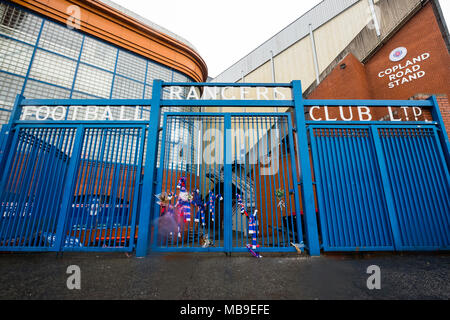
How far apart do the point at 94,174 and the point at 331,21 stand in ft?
64.5

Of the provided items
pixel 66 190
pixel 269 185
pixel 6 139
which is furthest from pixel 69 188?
pixel 269 185

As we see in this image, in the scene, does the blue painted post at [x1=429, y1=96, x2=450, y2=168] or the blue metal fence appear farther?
the blue painted post at [x1=429, y1=96, x2=450, y2=168]

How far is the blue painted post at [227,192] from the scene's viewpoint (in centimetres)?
411

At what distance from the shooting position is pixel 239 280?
274 centimetres

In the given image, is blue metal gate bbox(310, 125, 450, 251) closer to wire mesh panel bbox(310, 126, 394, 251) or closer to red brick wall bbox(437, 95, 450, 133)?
wire mesh panel bbox(310, 126, 394, 251)

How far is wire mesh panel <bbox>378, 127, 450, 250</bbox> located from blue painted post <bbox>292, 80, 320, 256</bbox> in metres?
1.83

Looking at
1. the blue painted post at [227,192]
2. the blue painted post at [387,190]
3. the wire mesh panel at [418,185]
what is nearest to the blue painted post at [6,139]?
the blue painted post at [227,192]

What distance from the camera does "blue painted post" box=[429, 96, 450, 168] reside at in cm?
451

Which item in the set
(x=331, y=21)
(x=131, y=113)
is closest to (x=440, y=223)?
(x=131, y=113)

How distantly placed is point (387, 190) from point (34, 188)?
801cm

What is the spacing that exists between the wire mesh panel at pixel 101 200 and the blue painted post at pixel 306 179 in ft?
12.2
